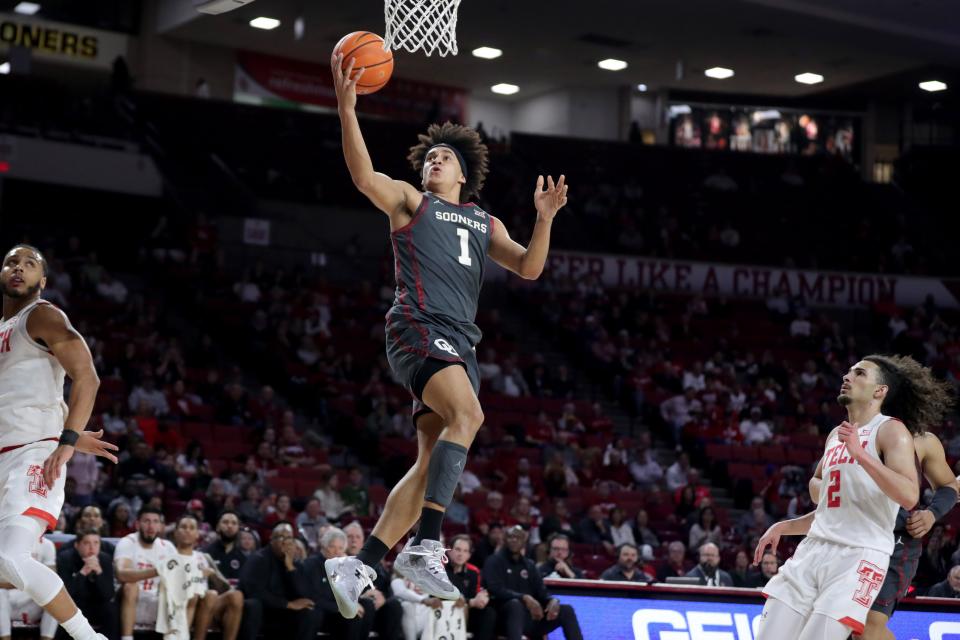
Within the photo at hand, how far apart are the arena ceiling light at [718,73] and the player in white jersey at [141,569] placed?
2153 centimetres

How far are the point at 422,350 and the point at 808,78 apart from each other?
87.2ft

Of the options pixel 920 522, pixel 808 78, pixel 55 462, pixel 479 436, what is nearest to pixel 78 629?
pixel 55 462

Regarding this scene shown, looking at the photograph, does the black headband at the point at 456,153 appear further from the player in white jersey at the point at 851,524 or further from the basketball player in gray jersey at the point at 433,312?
the player in white jersey at the point at 851,524

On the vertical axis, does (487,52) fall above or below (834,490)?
above

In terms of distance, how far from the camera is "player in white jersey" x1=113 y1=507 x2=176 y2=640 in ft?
37.7

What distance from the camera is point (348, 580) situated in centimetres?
607

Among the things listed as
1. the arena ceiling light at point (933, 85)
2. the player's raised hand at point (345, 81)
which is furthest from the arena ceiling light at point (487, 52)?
the player's raised hand at point (345, 81)

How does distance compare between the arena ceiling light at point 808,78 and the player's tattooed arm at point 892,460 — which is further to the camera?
the arena ceiling light at point 808,78

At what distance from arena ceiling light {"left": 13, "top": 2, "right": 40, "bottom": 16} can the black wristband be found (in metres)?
25.3

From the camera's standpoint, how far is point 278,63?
103 feet

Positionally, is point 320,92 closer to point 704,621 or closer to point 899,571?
point 704,621

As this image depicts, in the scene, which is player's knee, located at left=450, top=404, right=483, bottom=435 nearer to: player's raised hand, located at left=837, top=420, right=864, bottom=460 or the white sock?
player's raised hand, located at left=837, top=420, right=864, bottom=460

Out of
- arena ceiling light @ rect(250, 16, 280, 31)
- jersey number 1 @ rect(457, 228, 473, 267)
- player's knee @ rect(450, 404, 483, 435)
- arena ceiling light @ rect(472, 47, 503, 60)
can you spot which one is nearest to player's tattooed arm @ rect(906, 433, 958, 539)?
player's knee @ rect(450, 404, 483, 435)

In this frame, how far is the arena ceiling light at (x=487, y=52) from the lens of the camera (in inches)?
1161
